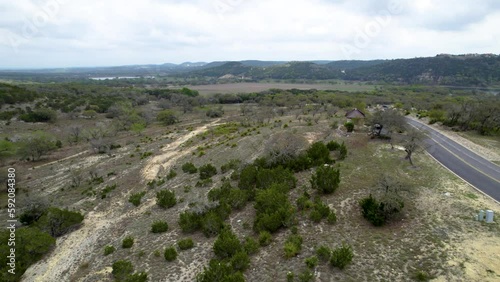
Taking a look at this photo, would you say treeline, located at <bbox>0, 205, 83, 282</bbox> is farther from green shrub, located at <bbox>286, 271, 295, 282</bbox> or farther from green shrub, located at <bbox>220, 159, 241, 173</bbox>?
green shrub, located at <bbox>286, 271, 295, 282</bbox>

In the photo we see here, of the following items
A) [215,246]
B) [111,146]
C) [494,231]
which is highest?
[494,231]

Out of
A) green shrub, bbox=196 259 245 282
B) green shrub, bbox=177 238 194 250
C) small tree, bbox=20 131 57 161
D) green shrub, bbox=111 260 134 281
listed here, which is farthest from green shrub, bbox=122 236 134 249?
small tree, bbox=20 131 57 161

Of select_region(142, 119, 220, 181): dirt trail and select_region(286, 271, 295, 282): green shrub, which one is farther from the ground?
select_region(286, 271, 295, 282): green shrub

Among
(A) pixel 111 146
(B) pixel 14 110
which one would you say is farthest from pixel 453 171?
(B) pixel 14 110

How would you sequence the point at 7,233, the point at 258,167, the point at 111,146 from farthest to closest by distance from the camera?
the point at 111,146 → the point at 258,167 → the point at 7,233

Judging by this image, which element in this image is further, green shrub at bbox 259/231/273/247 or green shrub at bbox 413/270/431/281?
green shrub at bbox 259/231/273/247

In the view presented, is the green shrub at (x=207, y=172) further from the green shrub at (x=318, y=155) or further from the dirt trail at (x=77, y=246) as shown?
the green shrub at (x=318, y=155)

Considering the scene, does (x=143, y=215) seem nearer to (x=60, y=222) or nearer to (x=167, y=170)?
(x=60, y=222)
